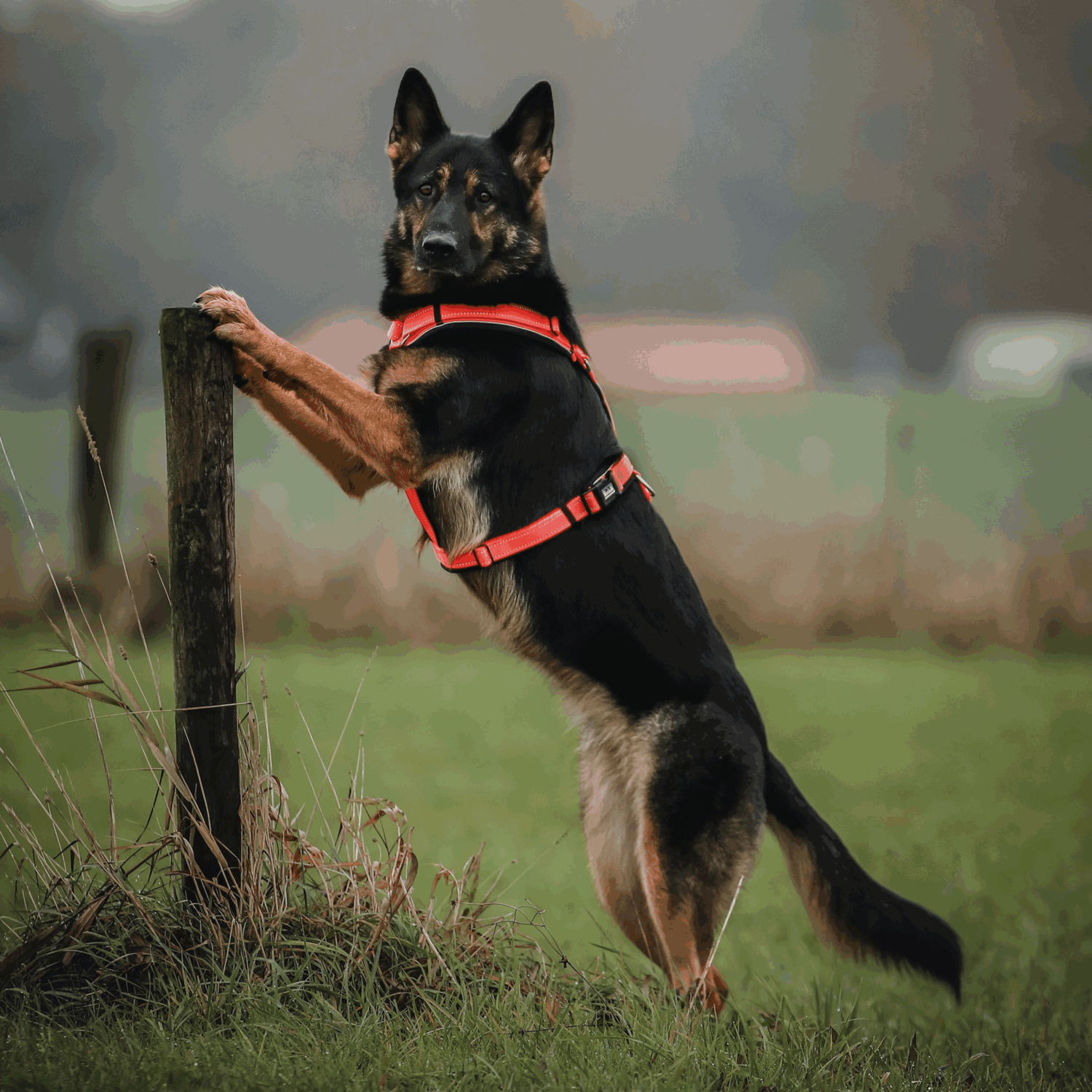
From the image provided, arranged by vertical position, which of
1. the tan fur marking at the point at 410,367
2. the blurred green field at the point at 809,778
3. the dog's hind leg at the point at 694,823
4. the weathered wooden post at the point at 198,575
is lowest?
the blurred green field at the point at 809,778

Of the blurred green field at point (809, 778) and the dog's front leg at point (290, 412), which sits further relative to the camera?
the blurred green field at point (809, 778)

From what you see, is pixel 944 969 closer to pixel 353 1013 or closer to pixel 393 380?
pixel 353 1013

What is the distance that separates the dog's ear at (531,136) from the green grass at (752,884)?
1.88m

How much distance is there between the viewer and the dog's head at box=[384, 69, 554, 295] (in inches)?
99.7

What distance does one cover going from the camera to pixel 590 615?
7.55 feet

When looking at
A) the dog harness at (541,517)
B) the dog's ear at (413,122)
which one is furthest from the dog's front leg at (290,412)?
the dog's ear at (413,122)

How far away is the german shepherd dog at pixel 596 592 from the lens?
2238 mm

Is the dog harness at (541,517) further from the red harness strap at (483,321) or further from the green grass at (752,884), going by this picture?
the green grass at (752,884)

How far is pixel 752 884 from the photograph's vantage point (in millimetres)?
3744

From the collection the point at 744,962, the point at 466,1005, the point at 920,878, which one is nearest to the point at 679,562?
the point at 466,1005

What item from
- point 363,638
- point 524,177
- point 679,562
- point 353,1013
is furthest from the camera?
point 363,638

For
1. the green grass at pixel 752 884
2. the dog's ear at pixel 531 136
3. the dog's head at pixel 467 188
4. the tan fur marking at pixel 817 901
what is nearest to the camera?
the green grass at pixel 752 884

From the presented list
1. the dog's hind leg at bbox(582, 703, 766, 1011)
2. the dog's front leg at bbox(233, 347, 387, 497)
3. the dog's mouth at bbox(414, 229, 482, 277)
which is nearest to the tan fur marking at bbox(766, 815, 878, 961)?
the dog's hind leg at bbox(582, 703, 766, 1011)

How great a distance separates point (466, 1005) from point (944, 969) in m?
1.46
